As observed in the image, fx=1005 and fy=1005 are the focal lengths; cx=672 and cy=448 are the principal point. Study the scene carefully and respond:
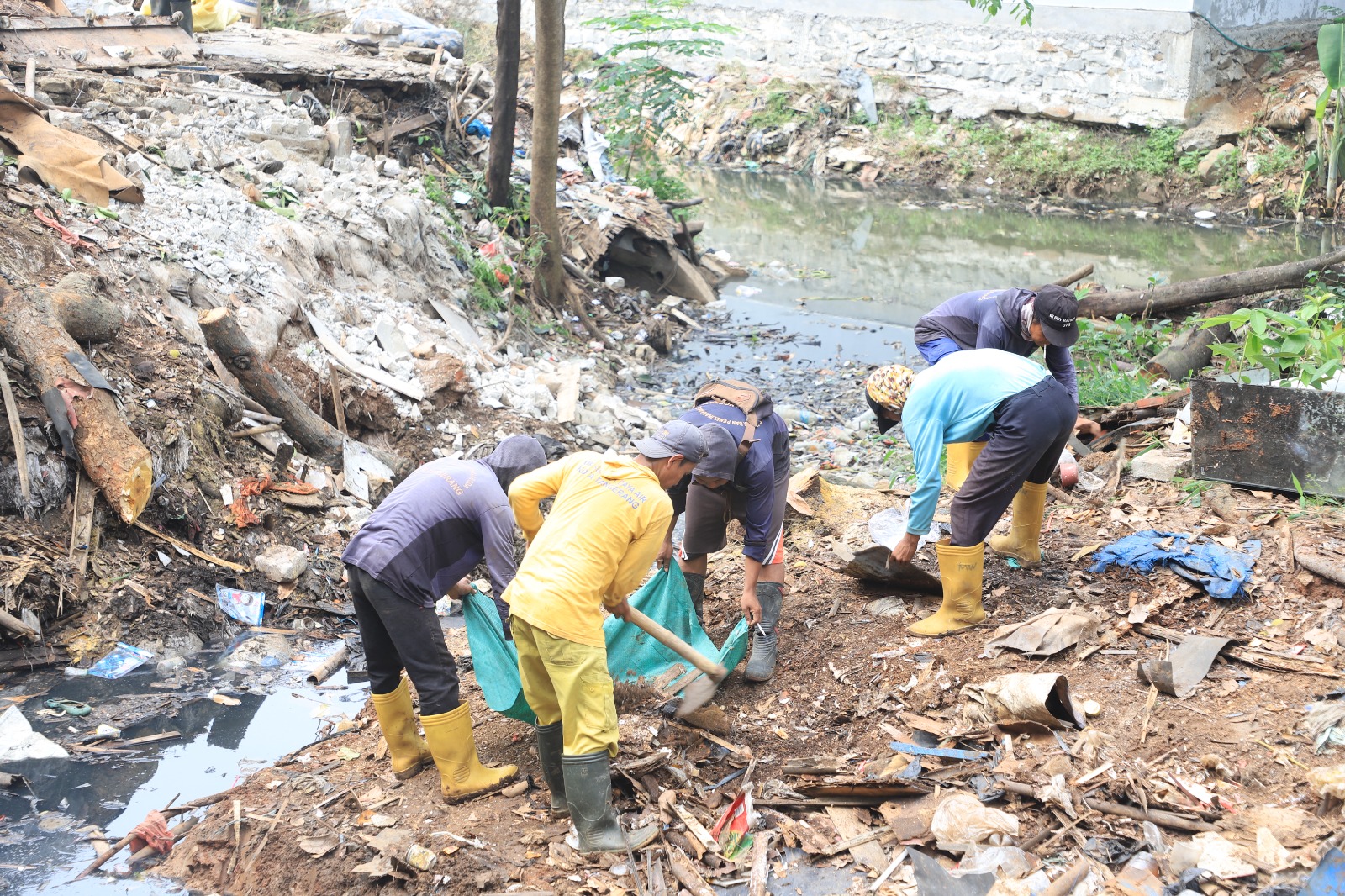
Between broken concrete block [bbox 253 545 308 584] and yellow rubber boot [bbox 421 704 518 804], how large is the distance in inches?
77.9

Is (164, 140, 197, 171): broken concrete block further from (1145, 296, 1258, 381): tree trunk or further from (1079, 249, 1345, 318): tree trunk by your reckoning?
(1145, 296, 1258, 381): tree trunk

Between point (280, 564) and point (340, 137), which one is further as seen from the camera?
point (340, 137)

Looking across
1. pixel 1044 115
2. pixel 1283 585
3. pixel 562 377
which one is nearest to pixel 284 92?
pixel 562 377

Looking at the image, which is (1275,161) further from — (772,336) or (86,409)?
(86,409)

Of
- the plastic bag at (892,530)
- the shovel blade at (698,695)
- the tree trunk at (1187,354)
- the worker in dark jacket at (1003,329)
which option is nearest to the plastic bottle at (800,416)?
the tree trunk at (1187,354)

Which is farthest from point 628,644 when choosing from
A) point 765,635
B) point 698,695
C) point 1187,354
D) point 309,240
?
point 1187,354

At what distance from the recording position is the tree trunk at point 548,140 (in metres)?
9.80

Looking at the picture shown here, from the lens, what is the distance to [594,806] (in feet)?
11.4

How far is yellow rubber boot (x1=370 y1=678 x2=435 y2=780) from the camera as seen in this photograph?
394cm

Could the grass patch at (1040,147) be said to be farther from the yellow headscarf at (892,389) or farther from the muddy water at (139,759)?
the muddy water at (139,759)

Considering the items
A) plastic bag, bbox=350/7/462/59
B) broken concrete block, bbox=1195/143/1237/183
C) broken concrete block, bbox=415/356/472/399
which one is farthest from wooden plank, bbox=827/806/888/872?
broken concrete block, bbox=1195/143/1237/183

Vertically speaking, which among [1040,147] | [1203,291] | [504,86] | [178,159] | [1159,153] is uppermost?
[504,86]

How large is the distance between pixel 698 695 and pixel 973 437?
1.70 metres

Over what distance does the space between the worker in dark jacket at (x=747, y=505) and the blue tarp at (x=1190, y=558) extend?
1668mm
